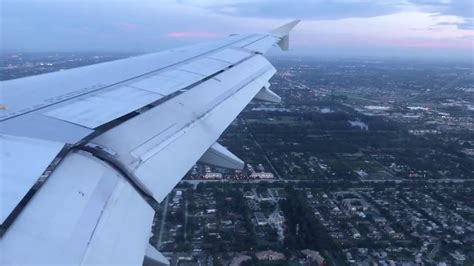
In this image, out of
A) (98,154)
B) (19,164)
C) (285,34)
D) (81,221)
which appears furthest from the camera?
(285,34)

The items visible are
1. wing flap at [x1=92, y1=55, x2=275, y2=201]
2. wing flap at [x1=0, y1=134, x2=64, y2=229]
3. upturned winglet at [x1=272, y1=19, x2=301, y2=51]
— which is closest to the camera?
wing flap at [x1=0, y1=134, x2=64, y2=229]

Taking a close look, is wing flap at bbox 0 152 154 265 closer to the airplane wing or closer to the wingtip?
the airplane wing

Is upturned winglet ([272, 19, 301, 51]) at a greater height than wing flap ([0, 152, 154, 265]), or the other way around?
upturned winglet ([272, 19, 301, 51])

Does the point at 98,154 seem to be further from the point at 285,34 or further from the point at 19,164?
the point at 285,34

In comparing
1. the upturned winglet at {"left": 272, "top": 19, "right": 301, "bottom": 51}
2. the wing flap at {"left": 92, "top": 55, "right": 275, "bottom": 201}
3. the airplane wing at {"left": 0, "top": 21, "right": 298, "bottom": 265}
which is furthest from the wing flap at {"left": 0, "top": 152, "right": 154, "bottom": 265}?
the upturned winglet at {"left": 272, "top": 19, "right": 301, "bottom": 51}

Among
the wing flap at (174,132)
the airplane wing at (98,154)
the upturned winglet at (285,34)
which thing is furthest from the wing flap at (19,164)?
the upturned winglet at (285,34)

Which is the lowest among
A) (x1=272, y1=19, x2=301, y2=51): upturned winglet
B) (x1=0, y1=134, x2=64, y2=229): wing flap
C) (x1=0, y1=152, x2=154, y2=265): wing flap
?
(x1=0, y1=152, x2=154, y2=265): wing flap

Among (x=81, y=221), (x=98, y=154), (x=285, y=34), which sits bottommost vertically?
(x=81, y=221)

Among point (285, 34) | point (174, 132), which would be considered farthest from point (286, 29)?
point (174, 132)
